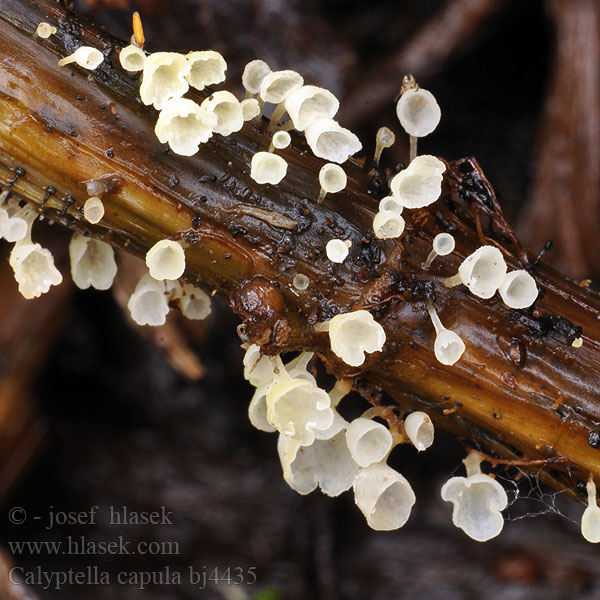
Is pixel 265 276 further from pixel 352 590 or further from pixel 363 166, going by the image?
pixel 352 590

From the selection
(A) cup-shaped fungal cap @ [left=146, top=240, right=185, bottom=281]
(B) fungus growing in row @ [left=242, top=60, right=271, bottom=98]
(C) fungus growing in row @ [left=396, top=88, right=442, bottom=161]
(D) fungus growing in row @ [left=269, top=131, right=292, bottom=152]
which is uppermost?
(C) fungus growing in row @ [left=396, top=88, right=442, bottom=161]

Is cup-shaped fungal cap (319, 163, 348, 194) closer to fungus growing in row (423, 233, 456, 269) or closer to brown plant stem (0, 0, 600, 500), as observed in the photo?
brown plant stem (0, 0, 600, 500)

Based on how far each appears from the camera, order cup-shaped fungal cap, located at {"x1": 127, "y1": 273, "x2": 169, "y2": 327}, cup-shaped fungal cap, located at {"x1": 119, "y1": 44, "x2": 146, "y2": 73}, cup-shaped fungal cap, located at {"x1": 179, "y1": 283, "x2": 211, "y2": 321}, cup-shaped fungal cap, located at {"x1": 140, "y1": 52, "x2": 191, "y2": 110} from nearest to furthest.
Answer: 1. cup-shaped fungal cap, located at {"x1": 140, "y1": 52, "x2": 191, "y2": 110}
2. cup-shaped fungal cap, located at {"x1": 119, "y1": 44, "x2": 146, "y2": 73}
3. cup-shaped fungal cap, located at {"x1": 127, "y1": 273, "x2": 169, "y2": 327}
4. cup-shaped fungal cap, located at {"x1": 179, "y1": 283, "x2": 211, "y2": 321}

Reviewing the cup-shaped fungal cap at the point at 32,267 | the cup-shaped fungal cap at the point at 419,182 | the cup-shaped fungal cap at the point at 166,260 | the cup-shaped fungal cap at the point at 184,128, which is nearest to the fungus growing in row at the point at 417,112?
the cup-shaped fungal cap at the point at 419,182

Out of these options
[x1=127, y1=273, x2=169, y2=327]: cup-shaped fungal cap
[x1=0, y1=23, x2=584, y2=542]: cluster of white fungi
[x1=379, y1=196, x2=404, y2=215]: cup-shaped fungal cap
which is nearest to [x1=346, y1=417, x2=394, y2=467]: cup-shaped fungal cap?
[x1=0, y1=23, x2=584, y2=542]: cluster of white fungi

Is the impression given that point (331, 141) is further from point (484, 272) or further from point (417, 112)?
point (484, 272)
